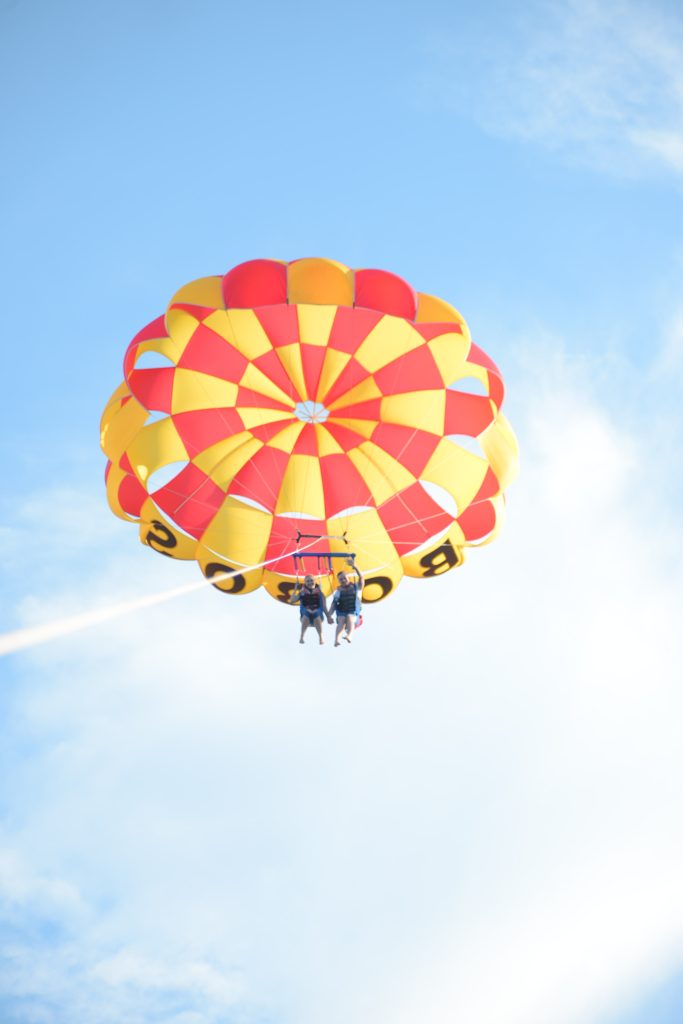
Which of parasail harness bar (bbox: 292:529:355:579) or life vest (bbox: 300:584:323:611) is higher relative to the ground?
parasail harness bar (bbox: 292:529:355:579)

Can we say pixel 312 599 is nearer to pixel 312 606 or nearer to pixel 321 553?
pixel 312 606

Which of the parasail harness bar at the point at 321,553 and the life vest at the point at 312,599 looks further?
the parasail harness bar at the point at 321,553

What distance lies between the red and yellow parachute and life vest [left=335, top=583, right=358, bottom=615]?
0.99 meters

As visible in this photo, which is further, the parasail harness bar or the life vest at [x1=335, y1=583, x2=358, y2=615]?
the parasail harness bar

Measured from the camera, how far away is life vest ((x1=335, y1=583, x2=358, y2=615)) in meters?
12.4

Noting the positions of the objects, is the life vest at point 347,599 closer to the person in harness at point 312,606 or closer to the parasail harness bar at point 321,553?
the person in harness at point 312,606

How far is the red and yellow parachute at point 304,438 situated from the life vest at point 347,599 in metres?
0.99

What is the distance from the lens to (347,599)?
1243 cm

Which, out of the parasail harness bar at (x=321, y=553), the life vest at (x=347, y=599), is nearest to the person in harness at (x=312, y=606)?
the life vest at (x=347, y=599)

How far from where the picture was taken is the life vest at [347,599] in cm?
1242

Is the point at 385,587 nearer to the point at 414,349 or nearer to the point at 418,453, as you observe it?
the point at 418,453

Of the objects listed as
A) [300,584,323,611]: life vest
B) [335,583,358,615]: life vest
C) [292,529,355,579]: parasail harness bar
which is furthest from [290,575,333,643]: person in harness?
[292,529,355,579]: parasail harness bar

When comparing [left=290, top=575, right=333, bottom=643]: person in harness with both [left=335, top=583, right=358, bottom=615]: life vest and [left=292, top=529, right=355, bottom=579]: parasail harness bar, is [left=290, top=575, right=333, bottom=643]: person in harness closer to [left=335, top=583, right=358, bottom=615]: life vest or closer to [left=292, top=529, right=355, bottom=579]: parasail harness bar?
[left=335, top=583, right=358, bottom=615]: life vest

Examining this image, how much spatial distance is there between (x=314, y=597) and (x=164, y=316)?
392cm
